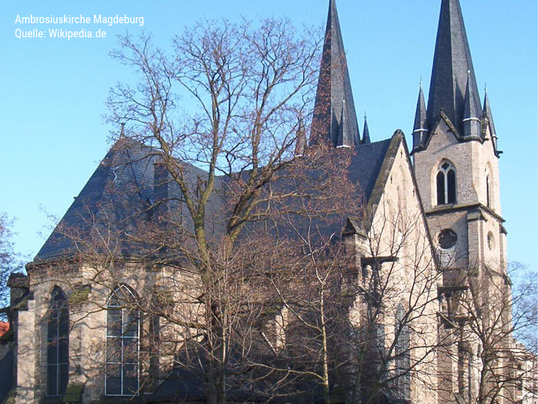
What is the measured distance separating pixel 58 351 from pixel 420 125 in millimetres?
28066

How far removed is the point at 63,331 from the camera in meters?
28.2

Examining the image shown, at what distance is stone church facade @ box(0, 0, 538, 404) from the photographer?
80.8ft

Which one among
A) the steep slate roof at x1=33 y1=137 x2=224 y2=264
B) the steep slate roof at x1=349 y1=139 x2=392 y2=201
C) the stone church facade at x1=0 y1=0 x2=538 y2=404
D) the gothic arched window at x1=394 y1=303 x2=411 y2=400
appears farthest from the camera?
the steep slate roof at x1=349 y1=139 x2=392 y2=201

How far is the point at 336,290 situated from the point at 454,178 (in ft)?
90.8

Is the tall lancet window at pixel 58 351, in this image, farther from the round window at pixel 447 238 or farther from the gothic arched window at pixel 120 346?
the round window at pixel 447 238

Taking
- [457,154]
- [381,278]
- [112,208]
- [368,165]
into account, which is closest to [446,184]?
[457,154]

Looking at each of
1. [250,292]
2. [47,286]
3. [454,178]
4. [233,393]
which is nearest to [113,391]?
[47,286]

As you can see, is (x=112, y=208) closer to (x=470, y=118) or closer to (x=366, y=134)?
(x=366, y=134)

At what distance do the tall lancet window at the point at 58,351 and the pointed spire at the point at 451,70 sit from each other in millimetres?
27759

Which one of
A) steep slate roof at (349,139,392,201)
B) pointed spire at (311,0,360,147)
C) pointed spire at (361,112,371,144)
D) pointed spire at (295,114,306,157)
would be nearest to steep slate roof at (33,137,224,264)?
pointed spire at (295,114,306,157)

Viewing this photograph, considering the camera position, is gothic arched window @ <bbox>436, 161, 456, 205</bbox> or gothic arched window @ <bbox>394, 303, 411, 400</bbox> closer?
gothic arched window @ <bbox>394, 303, 411, 400</bbox>

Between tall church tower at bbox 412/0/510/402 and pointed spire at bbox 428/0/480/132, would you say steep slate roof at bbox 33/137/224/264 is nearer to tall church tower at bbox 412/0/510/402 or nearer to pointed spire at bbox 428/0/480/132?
tall church tower at bbox 412/0/510/402

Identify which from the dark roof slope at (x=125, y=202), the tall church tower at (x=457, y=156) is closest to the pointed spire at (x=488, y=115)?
the tall church tower at (x=457, y=156)

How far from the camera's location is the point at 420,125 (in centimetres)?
4931
